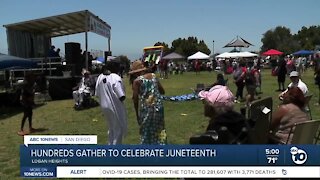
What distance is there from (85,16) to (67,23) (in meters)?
3.79

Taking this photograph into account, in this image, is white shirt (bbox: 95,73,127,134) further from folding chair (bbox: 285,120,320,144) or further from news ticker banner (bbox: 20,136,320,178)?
news ticker banner (bbox: 20,136,320,178)

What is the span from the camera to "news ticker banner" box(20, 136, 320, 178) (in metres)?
3.36

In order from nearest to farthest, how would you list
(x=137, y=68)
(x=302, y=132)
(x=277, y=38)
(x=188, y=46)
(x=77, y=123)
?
(x=302, y=132)
(x=137, y=68)
(x=77, y=123)
(x=188, y=46)
(x=277, y=38)

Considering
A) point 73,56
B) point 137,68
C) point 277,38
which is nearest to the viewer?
point 137,68

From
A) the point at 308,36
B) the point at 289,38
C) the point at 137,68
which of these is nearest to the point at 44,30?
the point at 137,68

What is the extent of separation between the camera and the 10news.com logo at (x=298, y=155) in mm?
3395

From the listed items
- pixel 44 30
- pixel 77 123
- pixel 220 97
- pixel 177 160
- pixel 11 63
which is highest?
pixel 44 30

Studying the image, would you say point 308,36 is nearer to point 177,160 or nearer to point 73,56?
point 73,56

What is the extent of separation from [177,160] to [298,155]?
3.01 ft

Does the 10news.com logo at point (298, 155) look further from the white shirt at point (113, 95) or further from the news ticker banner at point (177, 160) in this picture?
→ the white shirt at point (113, 95)

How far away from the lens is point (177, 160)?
3.39 m

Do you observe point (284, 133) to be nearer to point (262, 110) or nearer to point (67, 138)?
point (262, 110)

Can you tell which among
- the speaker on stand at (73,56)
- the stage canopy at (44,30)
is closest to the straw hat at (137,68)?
the stage canopy at (44,30)

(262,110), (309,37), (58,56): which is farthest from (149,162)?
(309,37)
